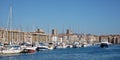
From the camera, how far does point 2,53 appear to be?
250 feet

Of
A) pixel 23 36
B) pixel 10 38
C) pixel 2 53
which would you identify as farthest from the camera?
pixel 23 36

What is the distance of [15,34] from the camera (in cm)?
15062

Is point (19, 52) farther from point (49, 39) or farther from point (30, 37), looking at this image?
point (49, 39)

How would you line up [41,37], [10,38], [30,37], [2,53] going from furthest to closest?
1. [41,37]
2. [30,37]
3. [10,38]
4. [2,53]

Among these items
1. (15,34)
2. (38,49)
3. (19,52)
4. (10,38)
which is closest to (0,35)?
(10,38)

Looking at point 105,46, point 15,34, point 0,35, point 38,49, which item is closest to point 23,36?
point 15,34

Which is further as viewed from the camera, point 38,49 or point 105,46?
point 105,46

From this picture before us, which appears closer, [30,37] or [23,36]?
[23,36]

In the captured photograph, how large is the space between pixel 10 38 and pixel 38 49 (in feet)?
66.9

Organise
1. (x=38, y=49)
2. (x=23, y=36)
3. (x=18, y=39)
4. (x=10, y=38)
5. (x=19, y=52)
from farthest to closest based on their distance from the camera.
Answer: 1. (x=23, y=36)
2. (x=18, y=39)
3. (x=10, y=38)
4. (x=38, y=49)
5. (x=19, y=52)

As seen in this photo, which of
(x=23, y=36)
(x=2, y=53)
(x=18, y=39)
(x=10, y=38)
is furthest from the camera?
(x=23, y=36)

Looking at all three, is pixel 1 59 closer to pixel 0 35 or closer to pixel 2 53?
pixel 2 53

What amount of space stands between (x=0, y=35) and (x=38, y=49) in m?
28.2

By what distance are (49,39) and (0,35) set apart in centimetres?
6847
